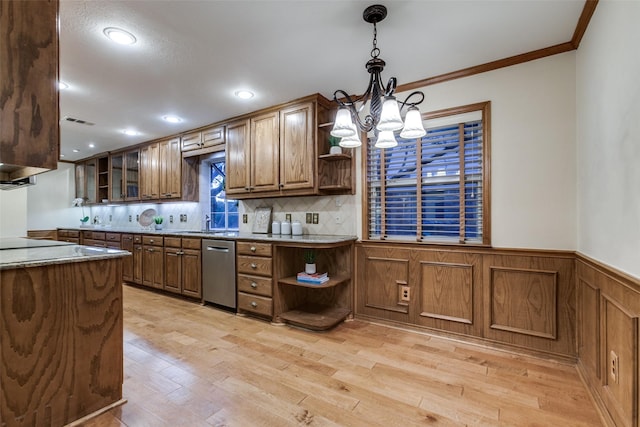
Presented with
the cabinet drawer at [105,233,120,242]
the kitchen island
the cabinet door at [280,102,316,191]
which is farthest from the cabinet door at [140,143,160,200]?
the kitchen island

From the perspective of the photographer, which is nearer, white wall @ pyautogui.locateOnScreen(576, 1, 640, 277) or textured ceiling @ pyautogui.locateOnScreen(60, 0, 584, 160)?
white wall @ pyautogui.locateOnScreen(576, 1, 640, 277)

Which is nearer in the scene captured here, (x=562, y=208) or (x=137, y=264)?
(x=562, y=208)

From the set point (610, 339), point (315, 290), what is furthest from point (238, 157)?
point (610, 339)

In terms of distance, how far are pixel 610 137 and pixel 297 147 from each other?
7.99 ft

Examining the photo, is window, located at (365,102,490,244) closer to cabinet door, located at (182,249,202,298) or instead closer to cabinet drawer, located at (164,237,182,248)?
cabinet door, located at (182,249,202,298)

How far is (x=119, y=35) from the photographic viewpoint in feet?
6.70

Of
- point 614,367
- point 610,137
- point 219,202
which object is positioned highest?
point 610,137

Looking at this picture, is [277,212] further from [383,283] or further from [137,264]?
[137,264]

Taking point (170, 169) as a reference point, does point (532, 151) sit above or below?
below

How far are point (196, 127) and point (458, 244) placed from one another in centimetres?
367

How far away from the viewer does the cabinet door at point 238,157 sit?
11.9 feet

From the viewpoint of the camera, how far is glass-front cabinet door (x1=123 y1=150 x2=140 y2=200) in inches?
200

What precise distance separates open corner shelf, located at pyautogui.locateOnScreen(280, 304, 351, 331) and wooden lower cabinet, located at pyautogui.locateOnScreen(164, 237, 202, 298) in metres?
1.32

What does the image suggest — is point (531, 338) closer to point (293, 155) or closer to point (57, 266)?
point (293, 155)
